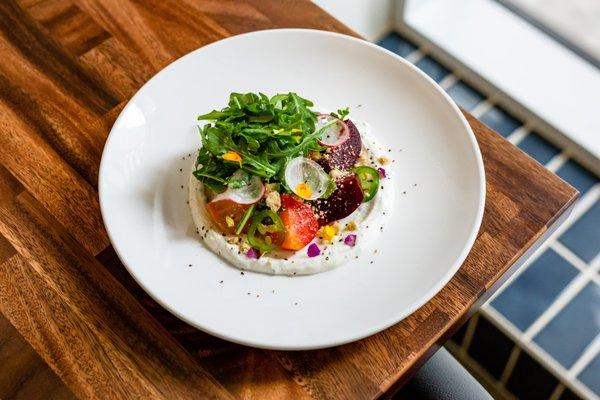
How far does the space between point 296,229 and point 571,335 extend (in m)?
1.01

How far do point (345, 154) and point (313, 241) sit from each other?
0.17 meters

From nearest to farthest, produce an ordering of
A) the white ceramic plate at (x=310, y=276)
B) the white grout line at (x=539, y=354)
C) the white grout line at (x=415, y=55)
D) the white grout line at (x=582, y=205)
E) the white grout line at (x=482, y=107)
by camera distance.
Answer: the white ceramic plate at (x=310, y=276) < the white grout line at (x=539, y=354) < the white grout line at (x=582, y=205) < the white grout line at (x=482, y=107) < the white grout line at (x=415, y=55)

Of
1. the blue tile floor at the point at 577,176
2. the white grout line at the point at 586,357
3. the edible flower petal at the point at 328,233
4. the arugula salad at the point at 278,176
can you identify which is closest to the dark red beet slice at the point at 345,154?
the arugula salad at the point at 278,176

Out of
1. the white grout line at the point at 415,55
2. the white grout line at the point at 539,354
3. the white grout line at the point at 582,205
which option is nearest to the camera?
the white grout line at the point at 539,354

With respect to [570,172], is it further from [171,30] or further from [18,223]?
[18,223]

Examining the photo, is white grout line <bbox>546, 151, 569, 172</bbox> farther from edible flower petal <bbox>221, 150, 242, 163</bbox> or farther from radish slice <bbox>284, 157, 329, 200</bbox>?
edible flower petal <bbox>221, 150, 242, 163</bbox>

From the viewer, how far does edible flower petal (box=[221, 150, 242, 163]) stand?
45.8 inches

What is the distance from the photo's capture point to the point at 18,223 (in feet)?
4.21

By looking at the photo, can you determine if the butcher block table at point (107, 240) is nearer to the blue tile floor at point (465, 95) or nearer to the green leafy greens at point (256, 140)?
the green leafy greens at point (256, 140)

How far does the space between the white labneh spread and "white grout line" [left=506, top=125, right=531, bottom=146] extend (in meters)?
1.04

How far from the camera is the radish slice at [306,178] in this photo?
1172 millimetres

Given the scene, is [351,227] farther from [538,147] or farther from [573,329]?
[538,147]

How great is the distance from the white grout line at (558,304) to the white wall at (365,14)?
1.02 m

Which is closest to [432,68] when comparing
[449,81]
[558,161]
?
[449,81]
